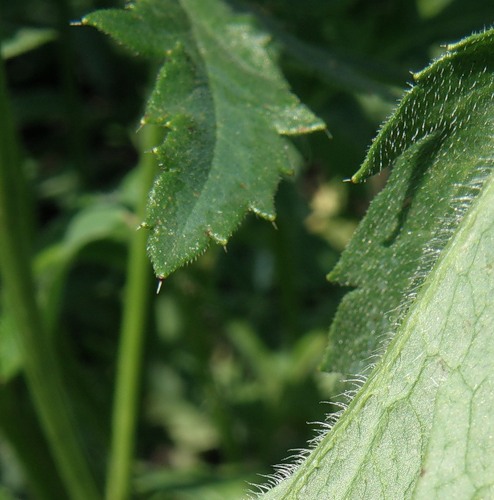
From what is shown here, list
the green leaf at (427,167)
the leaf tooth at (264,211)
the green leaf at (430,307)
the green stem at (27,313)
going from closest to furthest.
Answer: the green leaf at (430,307) → the green leaf at (427,167) → the leaf tooth at (264,211) → the green stem at (27,313)

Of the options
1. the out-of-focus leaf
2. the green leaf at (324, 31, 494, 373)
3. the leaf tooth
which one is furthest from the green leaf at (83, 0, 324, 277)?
the out-of-focus leaf

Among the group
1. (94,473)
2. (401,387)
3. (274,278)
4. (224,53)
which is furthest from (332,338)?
(274,278)

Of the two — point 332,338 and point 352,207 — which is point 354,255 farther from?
point 352,207

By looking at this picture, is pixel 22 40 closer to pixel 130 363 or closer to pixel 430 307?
pixel 130 363

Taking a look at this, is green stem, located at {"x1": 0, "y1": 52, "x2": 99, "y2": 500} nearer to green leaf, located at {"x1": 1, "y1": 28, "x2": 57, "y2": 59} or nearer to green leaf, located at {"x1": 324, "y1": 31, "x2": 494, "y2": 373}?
green leaf, located at {"x1": 1, "y1": 28, "x2": 57, "y2": 59}

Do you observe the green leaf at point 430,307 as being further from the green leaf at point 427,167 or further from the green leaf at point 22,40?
the green leaf at point 22,40

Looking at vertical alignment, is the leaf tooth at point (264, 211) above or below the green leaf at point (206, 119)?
below

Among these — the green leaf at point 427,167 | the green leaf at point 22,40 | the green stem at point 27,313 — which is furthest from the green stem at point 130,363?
the green leaf at point 427,167

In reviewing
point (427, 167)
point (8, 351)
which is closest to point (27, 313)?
point (8, 351)
